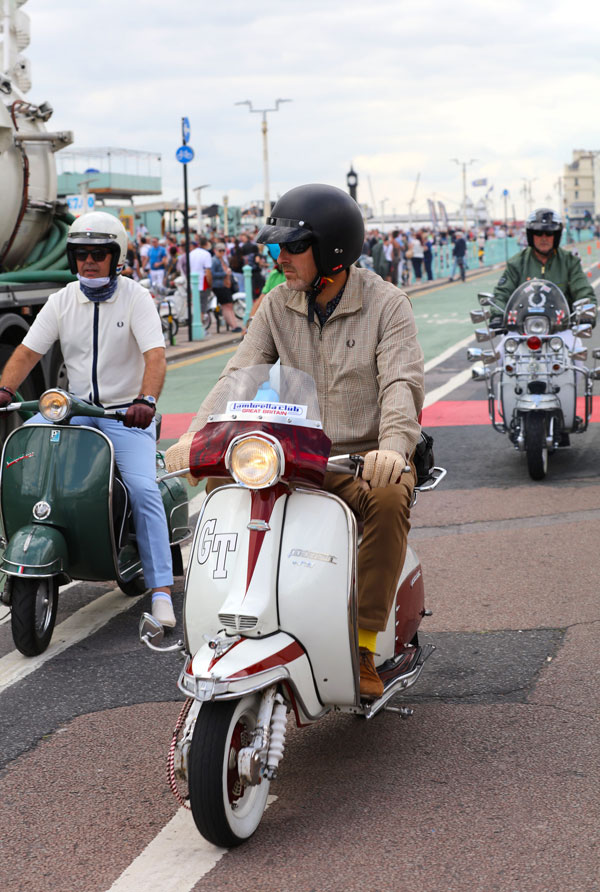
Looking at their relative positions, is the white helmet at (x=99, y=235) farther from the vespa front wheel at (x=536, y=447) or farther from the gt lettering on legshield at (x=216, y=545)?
the vespa front wheel at (x=536, y=447)

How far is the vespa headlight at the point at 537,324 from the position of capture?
29.9 ft

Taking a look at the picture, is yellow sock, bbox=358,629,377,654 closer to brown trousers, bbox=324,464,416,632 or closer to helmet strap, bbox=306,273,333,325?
brown trousers, bbox=324,464,416,632

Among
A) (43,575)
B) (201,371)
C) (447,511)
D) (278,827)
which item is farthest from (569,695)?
(201,371)

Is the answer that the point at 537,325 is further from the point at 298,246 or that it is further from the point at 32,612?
the point at 298,246

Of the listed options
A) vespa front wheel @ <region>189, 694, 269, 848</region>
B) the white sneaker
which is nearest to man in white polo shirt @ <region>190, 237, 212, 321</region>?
the white sneaker

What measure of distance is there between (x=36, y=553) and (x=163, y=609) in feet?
2.00

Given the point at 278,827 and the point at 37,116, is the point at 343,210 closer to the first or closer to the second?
the point at 278,827

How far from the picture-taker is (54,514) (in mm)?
5414

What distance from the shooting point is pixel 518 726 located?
14.2ft

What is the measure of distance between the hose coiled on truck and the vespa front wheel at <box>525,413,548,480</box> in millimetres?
3850

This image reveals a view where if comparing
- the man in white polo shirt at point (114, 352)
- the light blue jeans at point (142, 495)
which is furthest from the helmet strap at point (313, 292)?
the light blue jeans at point (142, 495)

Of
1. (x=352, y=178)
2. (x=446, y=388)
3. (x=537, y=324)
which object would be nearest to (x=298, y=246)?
(x=537, y=324)

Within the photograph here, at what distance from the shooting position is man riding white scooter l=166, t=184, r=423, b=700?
3.83 m

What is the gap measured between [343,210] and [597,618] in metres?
2.49
